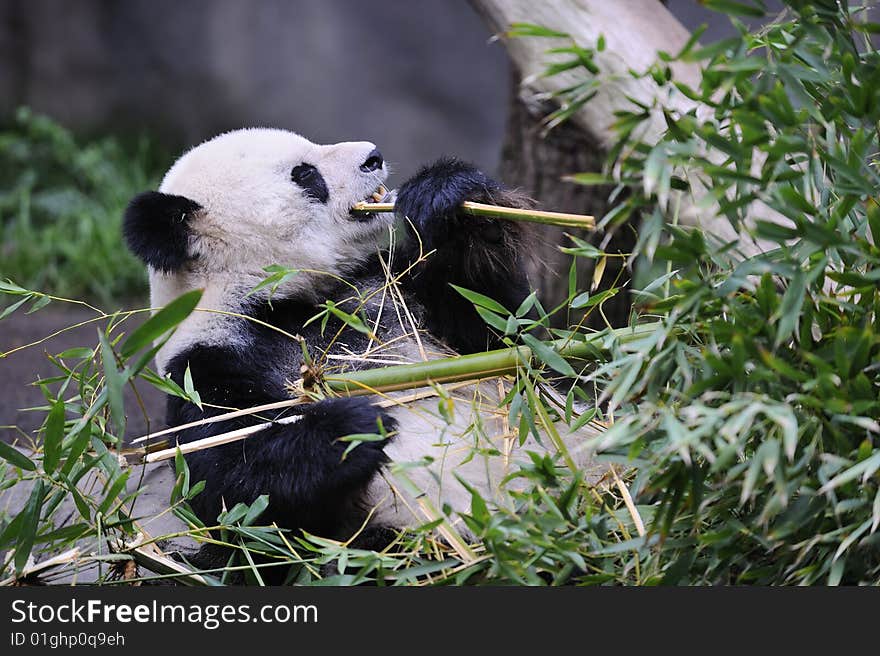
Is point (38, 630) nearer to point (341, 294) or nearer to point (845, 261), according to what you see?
point (341, 294)

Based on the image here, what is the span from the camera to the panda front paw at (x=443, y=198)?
7.11ft

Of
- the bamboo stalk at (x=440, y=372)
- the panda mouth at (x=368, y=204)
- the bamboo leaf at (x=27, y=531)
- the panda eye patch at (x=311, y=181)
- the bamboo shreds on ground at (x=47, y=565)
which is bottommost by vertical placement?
the bamboo shreds on ground at (x=47, y=565)

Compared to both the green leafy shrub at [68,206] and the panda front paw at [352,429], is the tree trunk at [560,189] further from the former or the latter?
the green leafy shrub at [68,206]

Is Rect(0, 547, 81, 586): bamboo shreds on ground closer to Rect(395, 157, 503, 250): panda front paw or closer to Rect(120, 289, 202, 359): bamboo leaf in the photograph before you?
Rect(120, 289, 202, 359): bamboo leaf

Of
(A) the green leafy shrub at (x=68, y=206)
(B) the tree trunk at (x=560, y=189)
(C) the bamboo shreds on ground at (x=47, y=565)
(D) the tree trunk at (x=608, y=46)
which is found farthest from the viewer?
(A) the green leafy shrub at (x=68, y=206)

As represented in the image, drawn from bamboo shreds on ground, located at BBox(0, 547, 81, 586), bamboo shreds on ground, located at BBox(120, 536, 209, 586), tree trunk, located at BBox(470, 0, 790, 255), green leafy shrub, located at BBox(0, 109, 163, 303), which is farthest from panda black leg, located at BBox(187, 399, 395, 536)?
green leafy shrub, located at BBox(0, 109, 163, 303)

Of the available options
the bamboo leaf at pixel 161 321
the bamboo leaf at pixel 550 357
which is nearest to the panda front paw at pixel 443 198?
the bamboo leaf at pixel 550 357

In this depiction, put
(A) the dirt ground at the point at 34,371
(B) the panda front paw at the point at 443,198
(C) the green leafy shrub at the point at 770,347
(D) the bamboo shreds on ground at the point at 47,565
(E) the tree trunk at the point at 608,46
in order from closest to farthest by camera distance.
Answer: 1. (C) the green leafy shrub at the point at 770,347
2. (D) the bamboo shreds on ground at the point at 47,565
3. (B) the panda front paw at the point at 443,198
4. (E) the tree trunk at the point at 608,46
5. (A) the dirt ground at the point at 34,371

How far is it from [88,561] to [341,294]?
0.87 m

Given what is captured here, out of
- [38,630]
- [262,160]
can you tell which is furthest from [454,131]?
[38,630]

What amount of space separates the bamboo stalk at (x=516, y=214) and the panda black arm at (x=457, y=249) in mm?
52

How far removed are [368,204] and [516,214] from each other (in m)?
0.53

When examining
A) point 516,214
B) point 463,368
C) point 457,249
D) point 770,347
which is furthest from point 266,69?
point 770,347

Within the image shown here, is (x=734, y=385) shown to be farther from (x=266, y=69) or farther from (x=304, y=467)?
(x=266, y=69)
